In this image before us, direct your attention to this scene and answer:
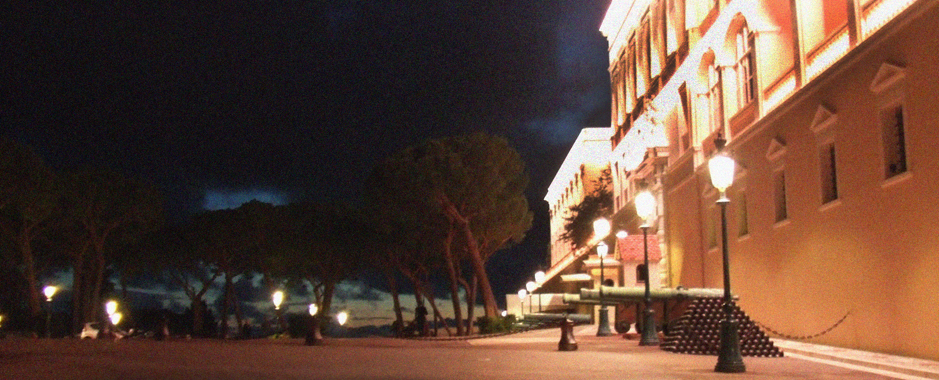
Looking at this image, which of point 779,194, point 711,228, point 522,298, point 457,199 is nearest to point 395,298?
point 522,298

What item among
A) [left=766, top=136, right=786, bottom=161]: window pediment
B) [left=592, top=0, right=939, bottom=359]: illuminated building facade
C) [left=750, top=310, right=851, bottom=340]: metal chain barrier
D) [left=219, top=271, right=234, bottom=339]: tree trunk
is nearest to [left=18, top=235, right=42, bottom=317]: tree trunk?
[left=219, top=271, right=234, bottom=339]: tree trunk

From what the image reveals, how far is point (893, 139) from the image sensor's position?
54.1ft

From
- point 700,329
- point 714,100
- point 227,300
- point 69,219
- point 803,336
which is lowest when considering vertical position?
point 803,336

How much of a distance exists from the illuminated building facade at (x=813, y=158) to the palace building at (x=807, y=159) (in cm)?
4

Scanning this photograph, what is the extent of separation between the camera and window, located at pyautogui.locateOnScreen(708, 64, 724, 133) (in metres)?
27.6

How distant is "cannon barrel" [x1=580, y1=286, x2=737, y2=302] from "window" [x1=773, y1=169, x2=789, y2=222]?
2754mm

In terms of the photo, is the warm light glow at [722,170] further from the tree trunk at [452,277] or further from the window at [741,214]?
the tree trunk at [452,277]

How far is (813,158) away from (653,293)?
4.20m

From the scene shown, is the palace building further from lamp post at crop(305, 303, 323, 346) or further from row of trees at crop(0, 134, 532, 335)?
row of trees at crop(0, 134, 532, 335)

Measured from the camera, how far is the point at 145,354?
1972 centimetres

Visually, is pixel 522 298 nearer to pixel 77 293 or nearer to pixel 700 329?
pixel 77 293

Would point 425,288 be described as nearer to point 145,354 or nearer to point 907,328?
point 145,354

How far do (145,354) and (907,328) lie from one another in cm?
1368

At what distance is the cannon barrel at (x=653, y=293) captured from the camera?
20.8m
